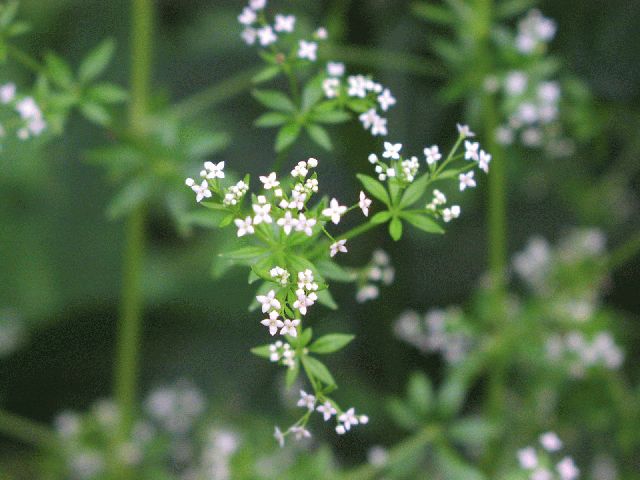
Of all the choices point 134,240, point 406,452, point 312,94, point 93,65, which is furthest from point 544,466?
point 93,65

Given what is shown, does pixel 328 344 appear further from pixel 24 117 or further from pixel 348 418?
pixel 24 117

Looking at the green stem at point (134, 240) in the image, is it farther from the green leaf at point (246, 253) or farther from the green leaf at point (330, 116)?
the green leaf at point (246, 253)

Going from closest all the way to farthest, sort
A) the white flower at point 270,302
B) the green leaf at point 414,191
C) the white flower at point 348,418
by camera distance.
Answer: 1. the white flower at point 270,302
2. the white flower at point 348,418
3. the green leaf at point 414,191

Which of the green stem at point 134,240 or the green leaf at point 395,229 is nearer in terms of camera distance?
the green leaf at point 395,229

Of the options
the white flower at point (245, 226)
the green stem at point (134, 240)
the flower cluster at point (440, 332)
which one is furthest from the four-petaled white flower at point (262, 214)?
the flower cluster at point (440, 332)

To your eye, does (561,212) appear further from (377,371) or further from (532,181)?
(377,371)

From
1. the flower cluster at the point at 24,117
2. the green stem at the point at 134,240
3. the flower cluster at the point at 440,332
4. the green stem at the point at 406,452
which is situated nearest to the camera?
the flower cluster at the point at 24,117

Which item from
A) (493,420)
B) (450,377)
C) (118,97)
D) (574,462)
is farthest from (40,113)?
(574,462)
